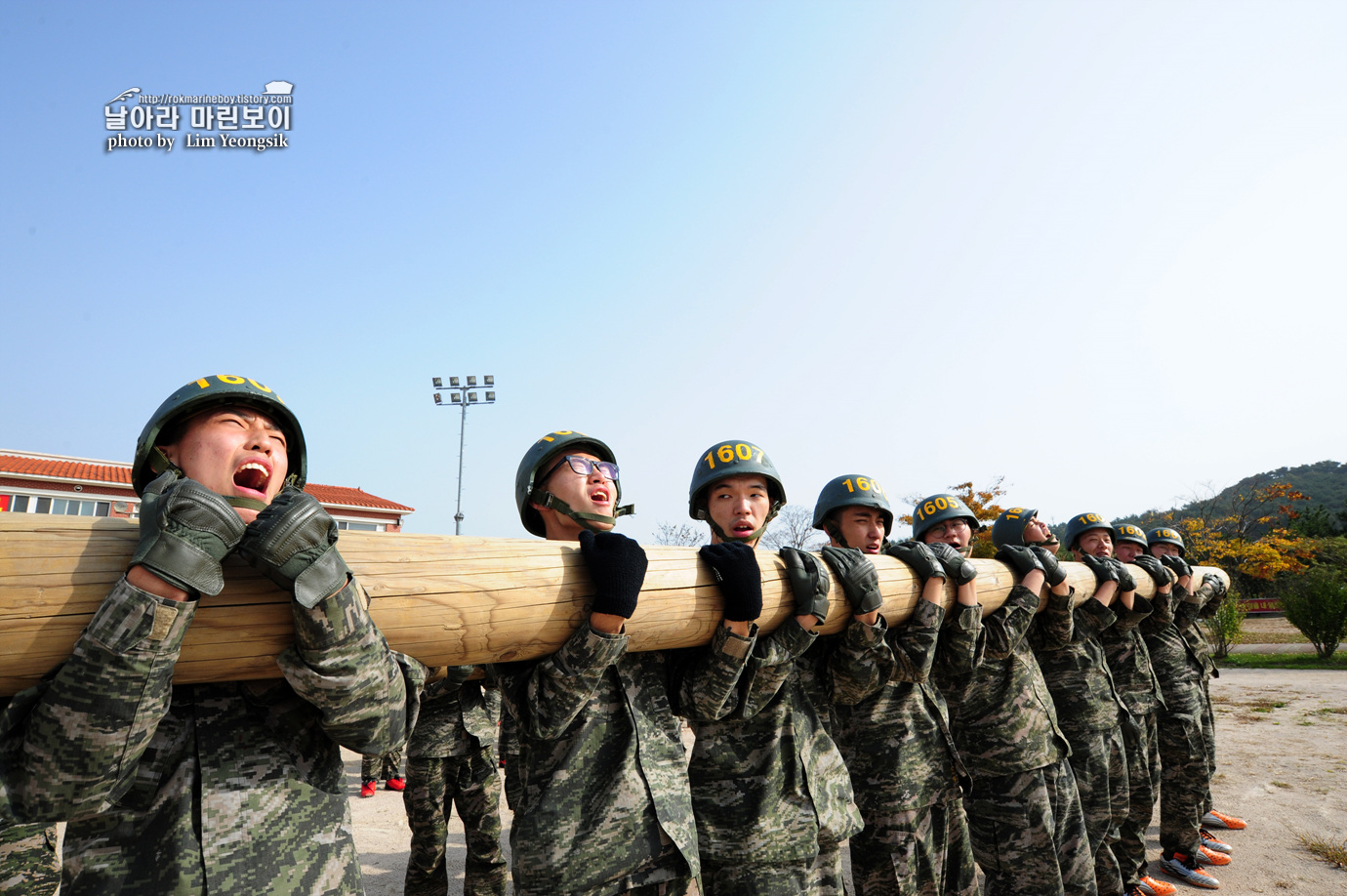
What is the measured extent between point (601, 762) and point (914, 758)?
6.34ft

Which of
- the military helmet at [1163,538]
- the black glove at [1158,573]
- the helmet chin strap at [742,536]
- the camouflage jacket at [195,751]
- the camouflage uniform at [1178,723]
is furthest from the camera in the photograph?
the military helmet at [1163,538]

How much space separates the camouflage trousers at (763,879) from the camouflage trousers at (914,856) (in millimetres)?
734

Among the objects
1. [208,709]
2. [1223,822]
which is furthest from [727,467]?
[1223,822]

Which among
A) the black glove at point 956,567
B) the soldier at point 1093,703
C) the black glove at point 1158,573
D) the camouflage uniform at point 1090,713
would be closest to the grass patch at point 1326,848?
the soldier at point 1093,703

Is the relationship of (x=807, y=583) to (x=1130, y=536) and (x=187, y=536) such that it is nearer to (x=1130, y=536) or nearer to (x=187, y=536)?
(x=187, y=536)

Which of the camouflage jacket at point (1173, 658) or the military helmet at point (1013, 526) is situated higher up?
the military helmet at point (1013, 526)

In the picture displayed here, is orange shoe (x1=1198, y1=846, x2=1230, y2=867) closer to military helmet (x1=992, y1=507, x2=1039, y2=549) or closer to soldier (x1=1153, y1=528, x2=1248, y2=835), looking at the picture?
soldier (x1=1153, y1=528, x2=1248, y2=835)

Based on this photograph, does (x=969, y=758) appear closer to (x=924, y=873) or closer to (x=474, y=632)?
(x=924, y=873)

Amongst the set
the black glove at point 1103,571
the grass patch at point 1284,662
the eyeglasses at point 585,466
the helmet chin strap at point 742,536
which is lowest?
the grass patch at point 1284,662

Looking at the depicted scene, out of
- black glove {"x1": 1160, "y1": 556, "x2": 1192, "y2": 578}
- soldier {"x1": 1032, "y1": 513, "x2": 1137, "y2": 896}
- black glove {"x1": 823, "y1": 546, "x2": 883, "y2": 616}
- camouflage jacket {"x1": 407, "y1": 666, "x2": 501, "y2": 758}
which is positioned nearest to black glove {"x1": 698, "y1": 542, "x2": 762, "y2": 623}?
black glove {"x1": 823, "y1": 546, "x2": 883, "y2": 616}

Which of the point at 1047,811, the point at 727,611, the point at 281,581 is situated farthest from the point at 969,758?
the point at 281,581

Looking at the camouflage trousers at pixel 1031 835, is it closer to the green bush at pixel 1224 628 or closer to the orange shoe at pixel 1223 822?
the orange shoe at pixel 1223 822

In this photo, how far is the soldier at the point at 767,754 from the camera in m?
2.61

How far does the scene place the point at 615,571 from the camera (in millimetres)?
2131
